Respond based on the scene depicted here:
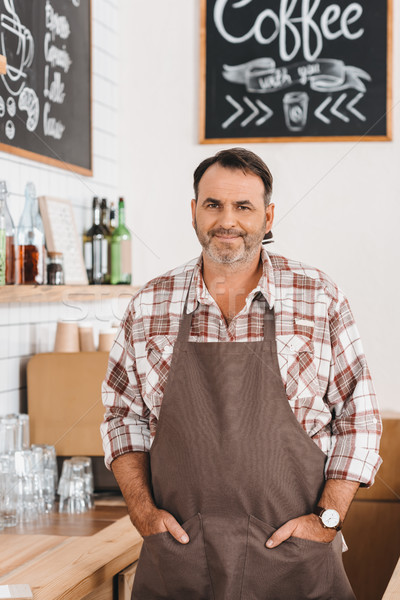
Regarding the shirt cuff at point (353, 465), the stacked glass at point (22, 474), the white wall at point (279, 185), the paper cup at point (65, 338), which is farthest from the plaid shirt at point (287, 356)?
the white wall at point (279, 185)

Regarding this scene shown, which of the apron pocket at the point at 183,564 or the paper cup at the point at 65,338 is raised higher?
the paper cup at the point at 65,338

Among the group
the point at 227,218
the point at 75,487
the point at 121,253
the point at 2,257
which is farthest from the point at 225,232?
the point at 121,253

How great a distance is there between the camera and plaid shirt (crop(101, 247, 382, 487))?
1.59 metres

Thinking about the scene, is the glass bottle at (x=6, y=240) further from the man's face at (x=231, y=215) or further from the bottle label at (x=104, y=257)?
the man's face at (x=231, y=215)

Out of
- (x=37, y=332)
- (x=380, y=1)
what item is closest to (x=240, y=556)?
(x=37, y=332)

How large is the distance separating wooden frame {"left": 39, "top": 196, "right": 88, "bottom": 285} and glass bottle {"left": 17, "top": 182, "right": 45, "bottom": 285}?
0.04 m

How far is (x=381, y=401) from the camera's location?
3.03 m

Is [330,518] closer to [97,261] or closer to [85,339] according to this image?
[85,339]

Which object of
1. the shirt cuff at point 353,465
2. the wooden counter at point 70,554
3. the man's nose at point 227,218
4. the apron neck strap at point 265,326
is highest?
the man's nose at point 227,218

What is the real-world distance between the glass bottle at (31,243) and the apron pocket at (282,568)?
1143mm

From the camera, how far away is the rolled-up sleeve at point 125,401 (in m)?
1.69

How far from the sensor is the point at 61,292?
2.48 metres

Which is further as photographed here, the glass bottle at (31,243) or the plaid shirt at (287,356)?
the glass bottle at (31,243)

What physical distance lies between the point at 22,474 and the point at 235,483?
2.88 ft
